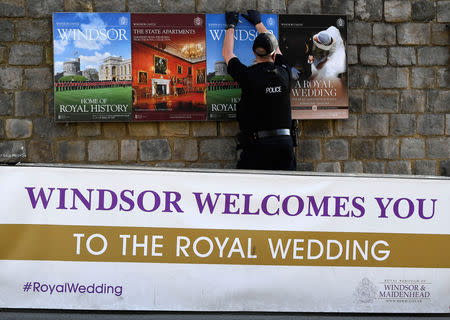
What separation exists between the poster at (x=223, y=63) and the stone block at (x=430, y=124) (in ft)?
6.82

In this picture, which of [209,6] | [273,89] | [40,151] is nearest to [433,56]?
[273,89]

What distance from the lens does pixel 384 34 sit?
6.45 m

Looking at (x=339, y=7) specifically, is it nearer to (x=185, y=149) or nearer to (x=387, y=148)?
(x=387, y=148)

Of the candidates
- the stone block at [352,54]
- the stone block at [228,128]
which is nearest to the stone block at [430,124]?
the stone block at [352,54]

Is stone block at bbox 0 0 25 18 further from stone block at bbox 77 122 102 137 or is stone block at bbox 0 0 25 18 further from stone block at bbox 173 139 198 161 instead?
stone block at bbox 173 139 198 161

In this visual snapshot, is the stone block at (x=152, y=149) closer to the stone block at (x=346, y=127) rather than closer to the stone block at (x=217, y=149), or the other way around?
the stone block at (x=217, y=149)

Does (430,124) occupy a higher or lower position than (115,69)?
lower

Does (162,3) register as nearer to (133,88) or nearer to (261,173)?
(133,88)

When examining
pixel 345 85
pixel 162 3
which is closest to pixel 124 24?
pixel 162 3

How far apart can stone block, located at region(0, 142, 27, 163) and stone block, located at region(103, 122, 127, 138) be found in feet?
3.07

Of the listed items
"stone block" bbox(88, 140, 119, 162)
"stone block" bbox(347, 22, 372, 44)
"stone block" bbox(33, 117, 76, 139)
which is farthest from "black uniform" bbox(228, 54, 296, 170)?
"stone block" bbox(33, 117, 76, 139)

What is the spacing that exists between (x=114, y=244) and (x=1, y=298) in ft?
2.62

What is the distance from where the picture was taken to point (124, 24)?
6.09m

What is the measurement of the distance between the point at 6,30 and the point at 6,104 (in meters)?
0.83
